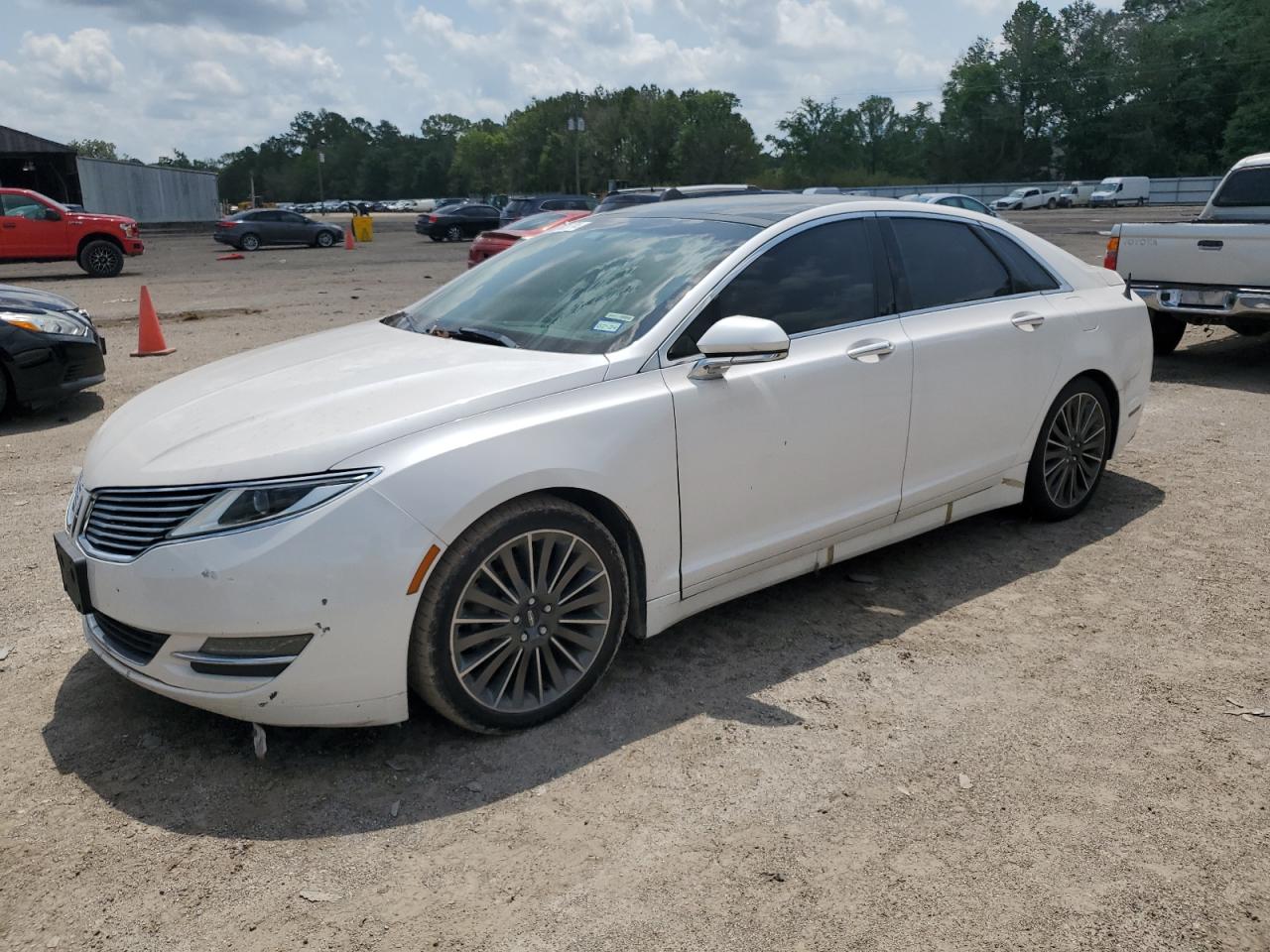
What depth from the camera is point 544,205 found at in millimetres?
32812

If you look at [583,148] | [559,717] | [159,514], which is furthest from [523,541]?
[583,148]

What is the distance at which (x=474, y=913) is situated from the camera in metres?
2.62

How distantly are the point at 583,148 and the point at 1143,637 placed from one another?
4174 inches

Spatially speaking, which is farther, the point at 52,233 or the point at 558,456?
the point at 52,233

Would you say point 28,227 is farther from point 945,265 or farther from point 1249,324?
point 945,265

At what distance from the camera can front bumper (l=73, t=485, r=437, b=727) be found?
9.55 feet

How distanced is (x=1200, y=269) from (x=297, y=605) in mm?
8567

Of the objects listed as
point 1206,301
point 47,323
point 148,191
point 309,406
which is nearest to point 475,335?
point 309,406

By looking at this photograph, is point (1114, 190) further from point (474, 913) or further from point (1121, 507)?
point (474, 913)

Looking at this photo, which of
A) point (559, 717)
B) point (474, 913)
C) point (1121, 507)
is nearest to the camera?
point (474, 913)

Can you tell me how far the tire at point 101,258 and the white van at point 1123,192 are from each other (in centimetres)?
5652

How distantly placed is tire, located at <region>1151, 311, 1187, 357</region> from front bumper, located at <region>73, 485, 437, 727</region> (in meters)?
9.24

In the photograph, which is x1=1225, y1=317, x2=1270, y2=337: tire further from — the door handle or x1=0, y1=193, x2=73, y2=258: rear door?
x1=0, y1=193, x2=73, y2=258: rear door

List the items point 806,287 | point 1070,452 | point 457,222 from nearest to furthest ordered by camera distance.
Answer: point 806,287 → point 1070,452 → point 457,222
